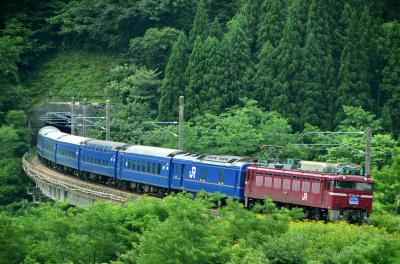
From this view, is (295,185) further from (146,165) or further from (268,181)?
(146,165)

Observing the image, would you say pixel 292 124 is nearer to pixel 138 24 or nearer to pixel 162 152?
pixel 162 152

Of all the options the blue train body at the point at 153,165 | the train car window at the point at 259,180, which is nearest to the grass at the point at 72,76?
the blue train body at the point at 153,165

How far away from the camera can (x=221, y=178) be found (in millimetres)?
47688

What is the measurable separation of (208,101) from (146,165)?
661 inches

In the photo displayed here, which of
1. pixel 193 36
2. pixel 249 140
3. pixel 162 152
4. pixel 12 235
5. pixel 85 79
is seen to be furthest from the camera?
pixel 85 79

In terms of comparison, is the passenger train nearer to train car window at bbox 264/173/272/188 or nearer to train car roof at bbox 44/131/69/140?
train car window at bbox 264/173/272/188

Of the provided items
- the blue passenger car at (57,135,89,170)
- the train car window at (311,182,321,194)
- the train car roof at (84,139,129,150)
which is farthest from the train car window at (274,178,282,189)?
the blue passenger car at (57,135,89,170)

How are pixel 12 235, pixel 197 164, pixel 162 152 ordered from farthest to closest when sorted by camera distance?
pixel 162 152 < pixel 197 164 < pixel 12 235

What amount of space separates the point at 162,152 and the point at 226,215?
55.7ft

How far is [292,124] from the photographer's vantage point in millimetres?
67625

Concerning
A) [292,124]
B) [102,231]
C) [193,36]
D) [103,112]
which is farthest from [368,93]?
[102,231]

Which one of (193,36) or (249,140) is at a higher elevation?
(193,36)

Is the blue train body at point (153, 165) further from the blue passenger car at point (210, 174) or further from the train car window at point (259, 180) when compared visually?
the train car window at point (259, 180)

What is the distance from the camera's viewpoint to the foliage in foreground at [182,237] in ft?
105
